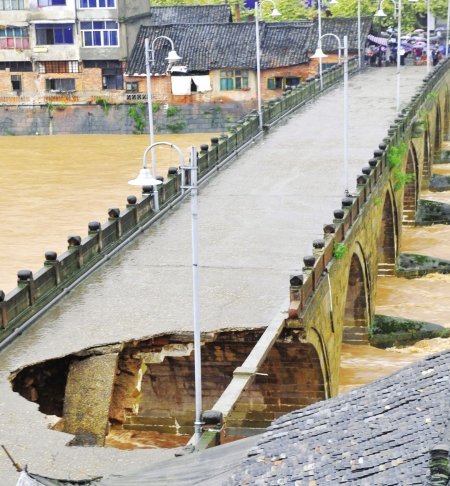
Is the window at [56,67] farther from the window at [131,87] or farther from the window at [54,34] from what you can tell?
Result: the window at [131,87]

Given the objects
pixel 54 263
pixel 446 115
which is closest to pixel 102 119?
pixel 446 115

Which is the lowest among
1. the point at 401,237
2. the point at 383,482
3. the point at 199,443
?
the point at 401,237

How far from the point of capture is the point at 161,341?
27.6m

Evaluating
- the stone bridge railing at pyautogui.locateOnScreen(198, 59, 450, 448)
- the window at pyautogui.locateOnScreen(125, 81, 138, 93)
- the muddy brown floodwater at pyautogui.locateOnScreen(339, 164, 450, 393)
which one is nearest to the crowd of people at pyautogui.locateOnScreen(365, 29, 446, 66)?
the window at pyautogui.locateOnScreen(125, 81, 138, 93)

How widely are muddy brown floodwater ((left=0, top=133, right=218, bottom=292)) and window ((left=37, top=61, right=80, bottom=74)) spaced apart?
15.0ft

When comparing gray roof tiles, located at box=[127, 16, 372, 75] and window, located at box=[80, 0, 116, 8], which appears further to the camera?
gray roof tiles, located at box=[127, 16, 372, 75]

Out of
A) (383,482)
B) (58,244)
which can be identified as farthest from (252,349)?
(58,244)

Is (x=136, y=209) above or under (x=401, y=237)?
above

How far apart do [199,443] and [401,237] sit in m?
35.4

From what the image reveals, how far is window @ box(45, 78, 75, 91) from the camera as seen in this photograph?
87125 mm

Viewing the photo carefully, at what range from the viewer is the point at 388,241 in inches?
2014

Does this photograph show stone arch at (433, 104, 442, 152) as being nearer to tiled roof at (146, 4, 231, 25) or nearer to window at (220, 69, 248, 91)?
window at (220, 69, 248, 91)

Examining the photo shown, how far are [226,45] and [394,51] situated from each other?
12770 millimetres

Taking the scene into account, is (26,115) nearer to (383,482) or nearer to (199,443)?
(199,443)
